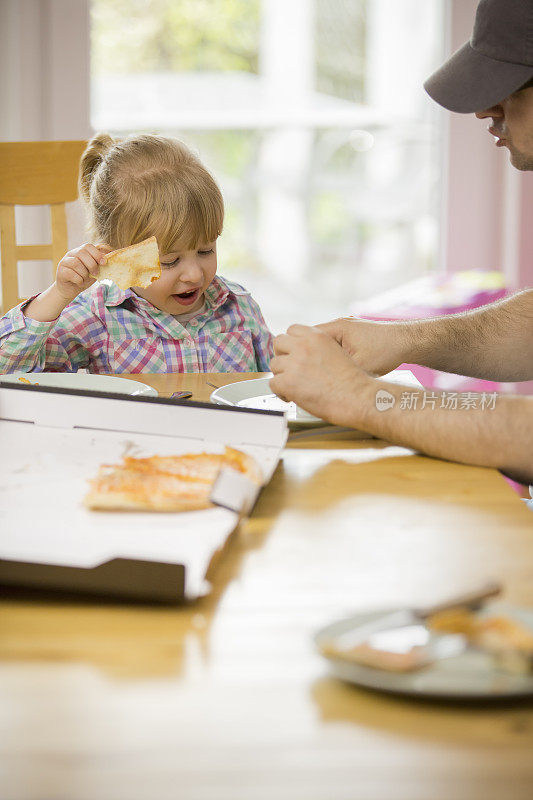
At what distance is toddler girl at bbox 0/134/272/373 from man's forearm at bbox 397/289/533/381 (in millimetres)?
471

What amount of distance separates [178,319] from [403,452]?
2.93ft

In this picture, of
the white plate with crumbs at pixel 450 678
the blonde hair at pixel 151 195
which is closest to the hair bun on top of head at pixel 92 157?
the blonde hair at pixel 151 195

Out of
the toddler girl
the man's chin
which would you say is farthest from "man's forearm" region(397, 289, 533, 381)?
the toddler girl

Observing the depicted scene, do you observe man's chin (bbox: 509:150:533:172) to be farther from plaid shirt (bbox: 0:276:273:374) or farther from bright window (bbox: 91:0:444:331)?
bright window (bbox: 91:0:444:331)

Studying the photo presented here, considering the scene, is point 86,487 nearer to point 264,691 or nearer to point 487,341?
point 264,691

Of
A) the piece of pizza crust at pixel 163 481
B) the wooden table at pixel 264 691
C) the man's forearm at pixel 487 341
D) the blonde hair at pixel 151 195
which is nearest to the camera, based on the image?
the wooden table at pixel 264 691

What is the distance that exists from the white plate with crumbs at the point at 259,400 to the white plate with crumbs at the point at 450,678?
645mm

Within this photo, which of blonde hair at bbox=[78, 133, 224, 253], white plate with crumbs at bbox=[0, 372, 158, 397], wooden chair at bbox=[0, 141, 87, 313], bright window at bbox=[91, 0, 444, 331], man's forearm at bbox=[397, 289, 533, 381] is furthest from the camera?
bright window at bbox=[91, 0, 444, 331]

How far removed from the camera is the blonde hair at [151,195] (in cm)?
175

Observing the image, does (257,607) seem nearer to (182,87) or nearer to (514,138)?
(514,138)

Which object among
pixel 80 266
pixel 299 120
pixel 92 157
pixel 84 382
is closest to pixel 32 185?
pixel 92 157

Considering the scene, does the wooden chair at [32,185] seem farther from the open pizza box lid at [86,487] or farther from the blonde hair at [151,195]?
the open pizza box lid at [86,487]

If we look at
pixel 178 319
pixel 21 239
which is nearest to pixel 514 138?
pixel 178 319

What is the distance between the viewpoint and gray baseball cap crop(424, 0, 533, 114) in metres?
1.43
